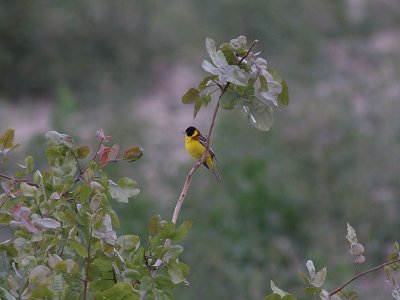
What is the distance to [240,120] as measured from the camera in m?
11.8

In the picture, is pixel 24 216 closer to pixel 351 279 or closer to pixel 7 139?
pixel 7 139

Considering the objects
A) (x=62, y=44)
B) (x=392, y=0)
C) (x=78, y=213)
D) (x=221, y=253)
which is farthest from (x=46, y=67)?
(x=78, y=213)

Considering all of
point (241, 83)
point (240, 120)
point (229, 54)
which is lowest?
point (241, 83)

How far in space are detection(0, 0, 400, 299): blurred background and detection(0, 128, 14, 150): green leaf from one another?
4198 mm

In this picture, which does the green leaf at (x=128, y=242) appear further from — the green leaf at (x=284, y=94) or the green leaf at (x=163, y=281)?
the green leaf at (x=284, y=94)

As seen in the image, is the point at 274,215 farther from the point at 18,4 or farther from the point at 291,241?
the point at 18,4

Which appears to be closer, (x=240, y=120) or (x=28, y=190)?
(x=28, y=190)

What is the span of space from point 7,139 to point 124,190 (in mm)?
321

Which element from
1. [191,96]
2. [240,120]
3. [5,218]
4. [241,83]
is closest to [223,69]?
[241,83]

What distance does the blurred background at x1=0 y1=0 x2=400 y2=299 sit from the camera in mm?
9367

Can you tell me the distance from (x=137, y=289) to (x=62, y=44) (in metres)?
19.1

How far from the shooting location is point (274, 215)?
10.5 m

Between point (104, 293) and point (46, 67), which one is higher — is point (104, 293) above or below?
below

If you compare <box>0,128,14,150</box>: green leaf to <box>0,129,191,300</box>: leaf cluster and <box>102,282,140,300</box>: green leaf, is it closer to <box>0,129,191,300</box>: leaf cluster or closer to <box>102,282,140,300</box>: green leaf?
<box>0,129,191,300</box>: leaf cluster
